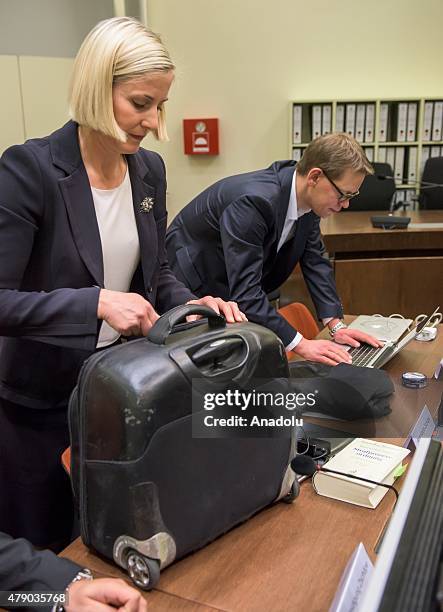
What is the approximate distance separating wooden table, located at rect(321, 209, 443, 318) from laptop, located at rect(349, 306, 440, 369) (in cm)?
126

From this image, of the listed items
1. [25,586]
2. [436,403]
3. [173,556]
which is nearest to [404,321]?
[436,403]

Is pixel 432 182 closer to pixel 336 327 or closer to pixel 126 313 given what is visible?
pixel 336 327

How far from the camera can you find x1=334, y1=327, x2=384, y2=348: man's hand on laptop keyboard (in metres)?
1.71

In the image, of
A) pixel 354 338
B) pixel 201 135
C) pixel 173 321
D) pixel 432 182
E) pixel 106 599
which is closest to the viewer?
pixel 106 599

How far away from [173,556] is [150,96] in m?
0.81

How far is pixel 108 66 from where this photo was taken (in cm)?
111

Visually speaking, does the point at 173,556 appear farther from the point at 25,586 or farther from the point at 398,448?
the point at 398,448

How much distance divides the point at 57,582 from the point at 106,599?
9 centimetres

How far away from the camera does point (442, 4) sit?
5141 mm

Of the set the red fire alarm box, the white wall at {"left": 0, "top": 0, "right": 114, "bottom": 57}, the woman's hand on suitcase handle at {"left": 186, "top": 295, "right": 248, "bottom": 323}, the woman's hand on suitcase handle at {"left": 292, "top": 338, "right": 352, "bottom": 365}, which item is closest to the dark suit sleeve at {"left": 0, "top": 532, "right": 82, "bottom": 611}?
the woman's hand on suitcase handle at {"left": 186, "top": 295, "right": 248, "bottom": 323}

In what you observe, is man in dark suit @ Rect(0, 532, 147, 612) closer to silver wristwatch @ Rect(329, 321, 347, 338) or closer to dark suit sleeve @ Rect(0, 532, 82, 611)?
dark suit sleeve @ Rect(0, 532, 82, 611)

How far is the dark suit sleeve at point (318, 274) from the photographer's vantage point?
6.93 feet
